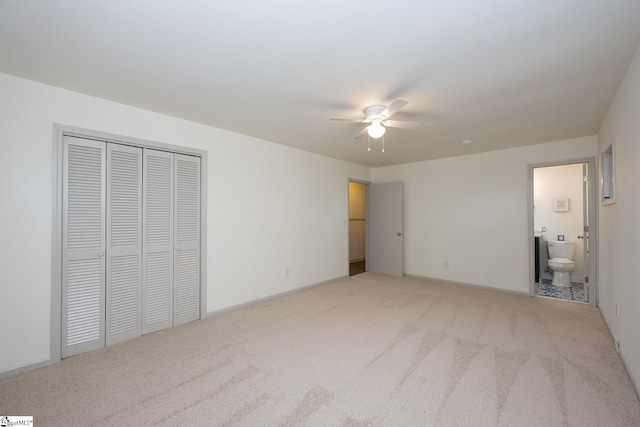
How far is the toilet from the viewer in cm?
486

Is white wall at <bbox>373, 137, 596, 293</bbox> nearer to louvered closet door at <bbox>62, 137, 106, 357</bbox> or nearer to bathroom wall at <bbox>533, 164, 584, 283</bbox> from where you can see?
bathroom wall at <bbox>533, 164, 584, 283</bbox>

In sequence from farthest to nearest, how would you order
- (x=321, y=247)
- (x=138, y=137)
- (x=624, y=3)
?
(x=321, y=247) → (x=138, y=137) → (x=624, y=3)

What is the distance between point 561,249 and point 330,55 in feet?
18.4

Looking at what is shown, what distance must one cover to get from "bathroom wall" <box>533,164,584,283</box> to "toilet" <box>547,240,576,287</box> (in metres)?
0.18

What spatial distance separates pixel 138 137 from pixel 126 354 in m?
2.08

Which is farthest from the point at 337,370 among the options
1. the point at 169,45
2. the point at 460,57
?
the point at 169,45

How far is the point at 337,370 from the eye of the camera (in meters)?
2.27

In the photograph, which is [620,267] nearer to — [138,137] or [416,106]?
[416,106]

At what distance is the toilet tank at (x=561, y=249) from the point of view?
16.6 ft

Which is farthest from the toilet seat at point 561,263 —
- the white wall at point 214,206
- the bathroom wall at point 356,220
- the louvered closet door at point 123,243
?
the louvered closet door at point 123,243

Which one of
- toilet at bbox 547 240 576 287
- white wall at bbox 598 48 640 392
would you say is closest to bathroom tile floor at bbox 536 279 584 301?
toilet at bbox 547 240 576 287

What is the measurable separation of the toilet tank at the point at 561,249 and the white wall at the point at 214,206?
11.9 feet
